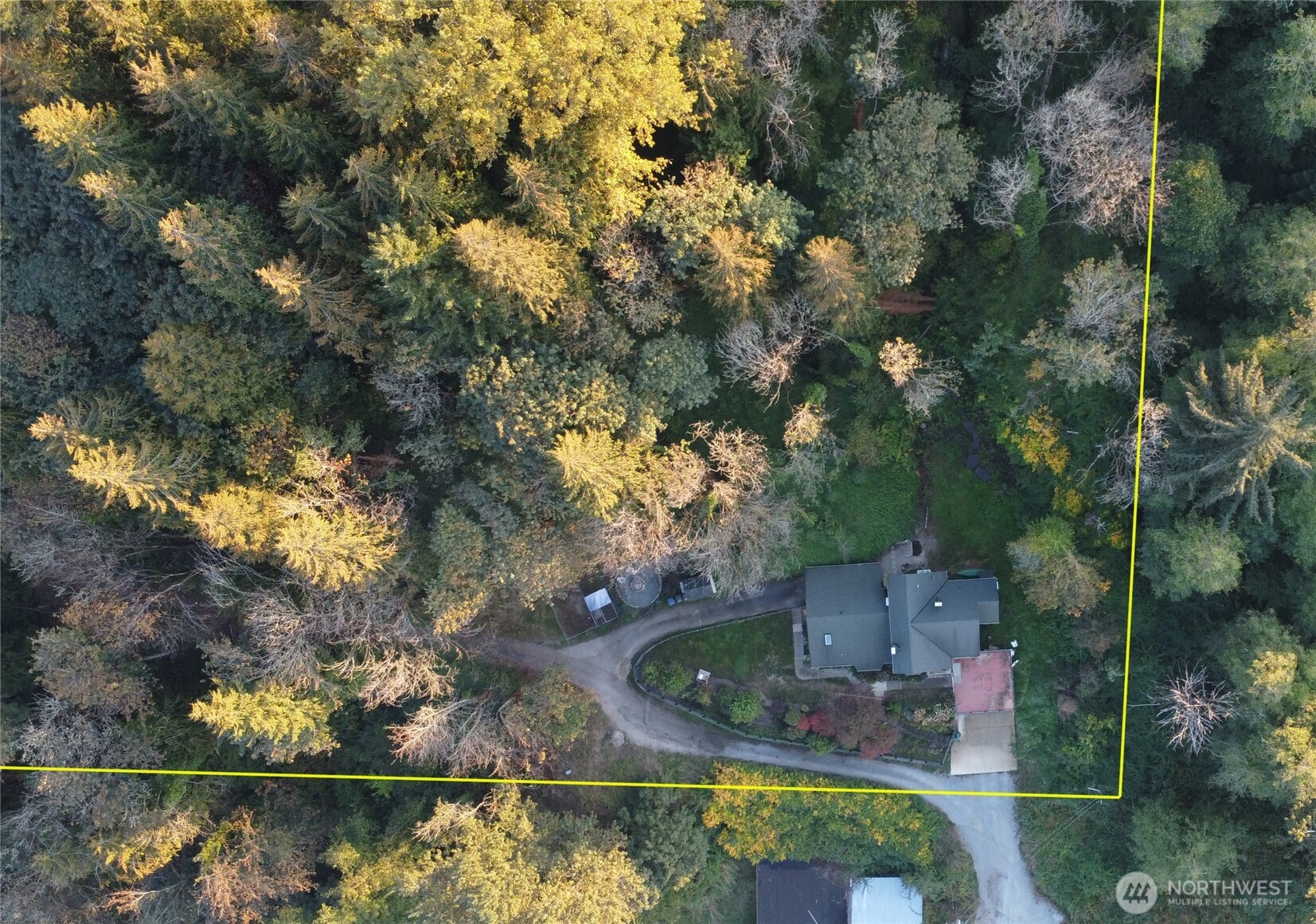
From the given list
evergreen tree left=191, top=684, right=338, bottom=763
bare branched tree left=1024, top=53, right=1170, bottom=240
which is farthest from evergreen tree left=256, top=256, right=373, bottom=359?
bare branched tree left=1024, top=53, right=1170, bottom=240

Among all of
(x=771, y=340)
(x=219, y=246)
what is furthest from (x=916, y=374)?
(x=219, y=246)

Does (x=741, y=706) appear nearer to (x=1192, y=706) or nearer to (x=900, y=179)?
(x=1192, y=706)

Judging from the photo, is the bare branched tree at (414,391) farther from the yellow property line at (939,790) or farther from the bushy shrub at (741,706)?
the bushy shrub at (741,706)

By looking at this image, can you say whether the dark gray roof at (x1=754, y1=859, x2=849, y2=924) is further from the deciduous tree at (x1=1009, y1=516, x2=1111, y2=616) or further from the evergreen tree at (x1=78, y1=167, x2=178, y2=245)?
the evergreen tree at (x1=78, y1=167, x2=178, y2=245)

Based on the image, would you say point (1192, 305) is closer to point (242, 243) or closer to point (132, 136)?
point (242, 243)

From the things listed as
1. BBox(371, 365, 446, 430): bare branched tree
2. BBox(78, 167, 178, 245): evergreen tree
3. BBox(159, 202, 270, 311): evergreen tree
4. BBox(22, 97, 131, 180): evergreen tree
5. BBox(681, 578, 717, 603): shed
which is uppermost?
BBox(22, 97, 131, 180): evergreen tree

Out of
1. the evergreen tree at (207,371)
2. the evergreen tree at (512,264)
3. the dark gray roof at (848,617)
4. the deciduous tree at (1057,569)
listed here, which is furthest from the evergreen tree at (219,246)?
the deciduous tree at (1057,569)
